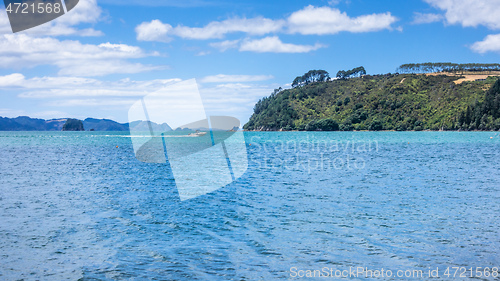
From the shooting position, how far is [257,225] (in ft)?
70.7

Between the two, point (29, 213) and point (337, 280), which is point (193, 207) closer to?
point (29, 213)

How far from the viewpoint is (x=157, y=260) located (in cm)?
1611

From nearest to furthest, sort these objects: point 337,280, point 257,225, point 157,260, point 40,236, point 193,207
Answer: point 337,280
point 157,260
point 40,236
point 257,225
point 193,207

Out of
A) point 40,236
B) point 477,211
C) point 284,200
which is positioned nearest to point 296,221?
point 284,200

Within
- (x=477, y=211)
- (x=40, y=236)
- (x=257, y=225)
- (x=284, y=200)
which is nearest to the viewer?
(x=40, y=236)

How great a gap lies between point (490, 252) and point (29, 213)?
→ 2302 cm

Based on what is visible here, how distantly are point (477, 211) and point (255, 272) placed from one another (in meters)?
15.6

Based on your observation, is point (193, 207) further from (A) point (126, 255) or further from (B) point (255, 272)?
(B) point (255, 272)

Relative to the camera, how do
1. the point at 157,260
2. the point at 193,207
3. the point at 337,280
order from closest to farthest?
the point at 337,280 < the point at 157,260 < the point at 193,207

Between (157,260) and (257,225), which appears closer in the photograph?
(157,260)

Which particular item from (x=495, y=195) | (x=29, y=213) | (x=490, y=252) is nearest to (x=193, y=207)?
(x=29, y=213)

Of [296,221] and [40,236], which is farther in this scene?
[296,221]

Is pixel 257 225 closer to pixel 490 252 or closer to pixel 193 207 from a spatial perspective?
pixel 193 207

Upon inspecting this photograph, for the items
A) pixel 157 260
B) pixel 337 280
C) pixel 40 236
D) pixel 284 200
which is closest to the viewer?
pixel 337 280
